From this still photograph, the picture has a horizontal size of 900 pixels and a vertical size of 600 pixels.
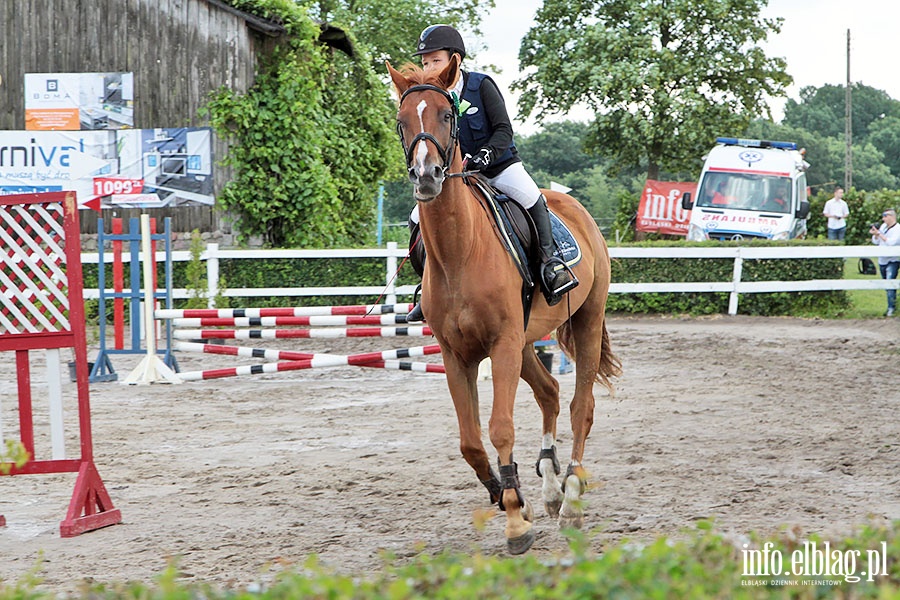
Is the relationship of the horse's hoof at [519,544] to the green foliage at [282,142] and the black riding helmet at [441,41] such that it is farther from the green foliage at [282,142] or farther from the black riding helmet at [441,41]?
the green foliage at [282,142]

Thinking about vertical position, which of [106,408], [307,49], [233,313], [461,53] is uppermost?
[307,49]

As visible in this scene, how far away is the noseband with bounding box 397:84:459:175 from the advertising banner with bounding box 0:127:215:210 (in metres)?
15.0

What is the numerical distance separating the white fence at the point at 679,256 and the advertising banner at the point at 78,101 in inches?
138

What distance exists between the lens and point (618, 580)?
2.49m

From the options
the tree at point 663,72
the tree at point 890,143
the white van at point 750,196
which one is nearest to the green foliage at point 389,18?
the tree at point 663,72

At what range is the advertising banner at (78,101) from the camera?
19.4 meters

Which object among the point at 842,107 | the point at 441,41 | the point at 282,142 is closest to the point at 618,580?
the point at 441,41

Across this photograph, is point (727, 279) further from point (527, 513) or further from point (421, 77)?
point (421, 77)

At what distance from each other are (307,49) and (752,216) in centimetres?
1086

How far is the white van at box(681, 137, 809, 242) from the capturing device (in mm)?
23188

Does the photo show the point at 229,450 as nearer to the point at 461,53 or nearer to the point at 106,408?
the point at 106,408

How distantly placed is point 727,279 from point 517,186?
12600 mm

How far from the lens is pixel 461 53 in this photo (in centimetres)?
566

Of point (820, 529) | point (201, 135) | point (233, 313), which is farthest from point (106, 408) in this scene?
point (201, 135)
